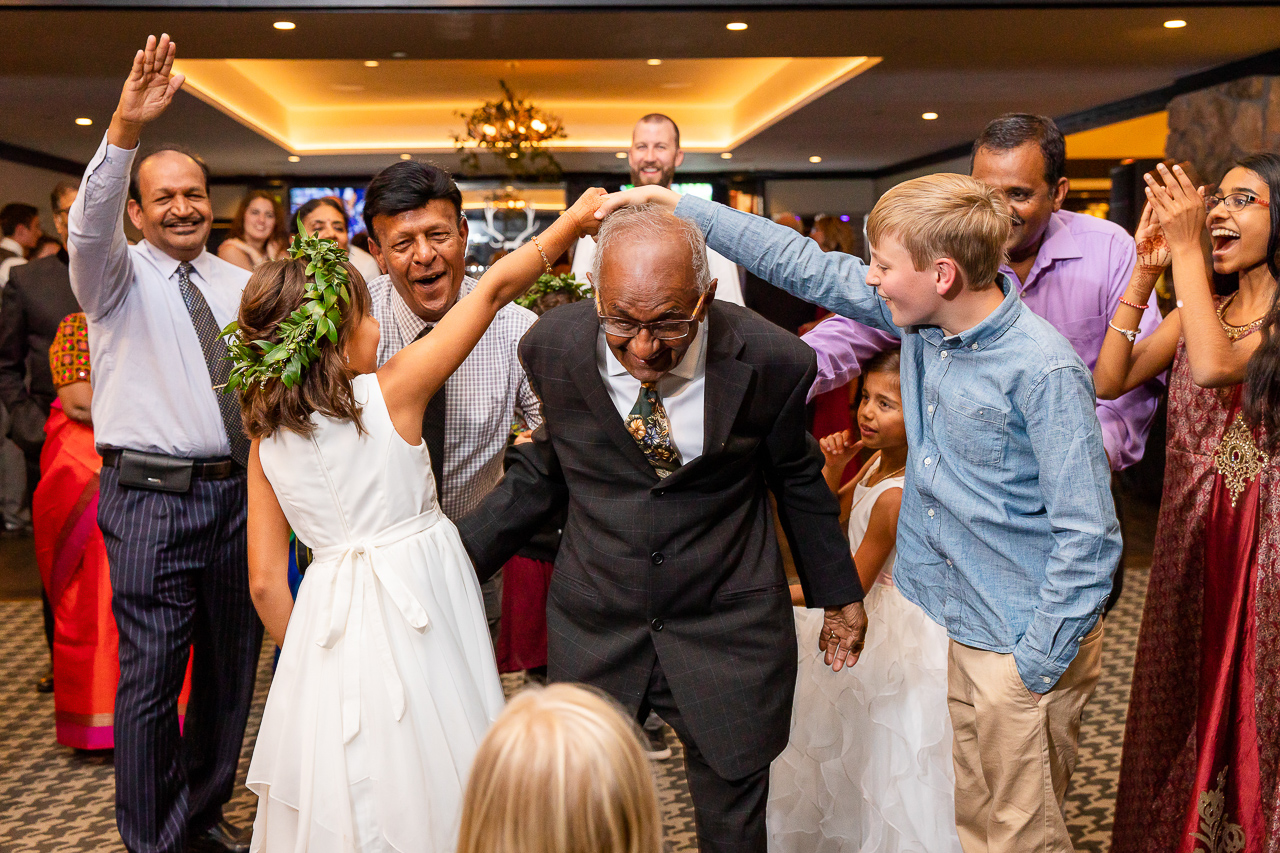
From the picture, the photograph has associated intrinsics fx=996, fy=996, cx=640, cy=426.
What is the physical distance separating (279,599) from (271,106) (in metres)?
10.5

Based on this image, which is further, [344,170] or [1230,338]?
[344,170]

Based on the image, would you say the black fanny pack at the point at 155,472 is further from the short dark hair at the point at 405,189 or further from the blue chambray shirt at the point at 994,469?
the blue chambray shirt at the point at 994,469

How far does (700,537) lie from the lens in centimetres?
184

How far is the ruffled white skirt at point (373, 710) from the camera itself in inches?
72.5

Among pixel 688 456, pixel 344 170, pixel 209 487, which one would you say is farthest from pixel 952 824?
pixel 344 170

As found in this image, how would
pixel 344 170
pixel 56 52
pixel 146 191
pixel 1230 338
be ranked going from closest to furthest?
1. pixel 1230 338
2. pixel 146 191
3. pixel 56 52
4. pixel 344 170

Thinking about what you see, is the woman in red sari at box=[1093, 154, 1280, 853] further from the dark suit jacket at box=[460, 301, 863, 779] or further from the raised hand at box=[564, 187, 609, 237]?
the raised hand at box=[564, 187, 609, 237]

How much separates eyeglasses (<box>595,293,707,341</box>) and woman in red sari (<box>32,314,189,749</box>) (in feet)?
8.46

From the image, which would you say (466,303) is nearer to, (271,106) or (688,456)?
(688,456)

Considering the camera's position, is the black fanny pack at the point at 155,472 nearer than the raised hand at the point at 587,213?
No

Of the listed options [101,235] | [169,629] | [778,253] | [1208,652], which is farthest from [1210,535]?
[101,235]

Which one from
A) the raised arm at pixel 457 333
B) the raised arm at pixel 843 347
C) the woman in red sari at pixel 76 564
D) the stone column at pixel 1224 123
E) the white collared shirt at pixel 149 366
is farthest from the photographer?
the stone column at pixel 1224 123

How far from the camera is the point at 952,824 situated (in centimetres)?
228

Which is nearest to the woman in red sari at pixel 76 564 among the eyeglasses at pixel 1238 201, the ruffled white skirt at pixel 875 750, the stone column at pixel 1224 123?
the ruffled white skirt at pixel 875 750
